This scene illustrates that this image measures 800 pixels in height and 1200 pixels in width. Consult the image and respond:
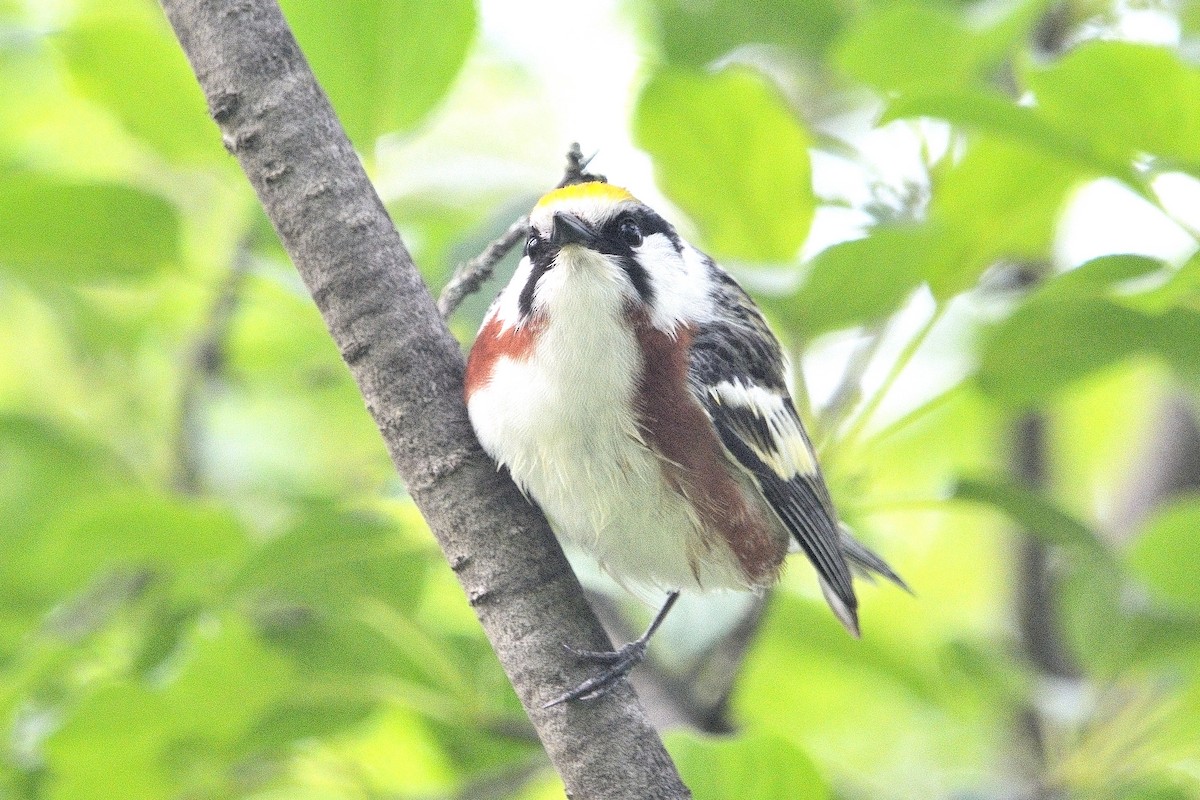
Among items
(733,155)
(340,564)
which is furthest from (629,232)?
(340,564)

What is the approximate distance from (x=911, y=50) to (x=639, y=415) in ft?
2.60

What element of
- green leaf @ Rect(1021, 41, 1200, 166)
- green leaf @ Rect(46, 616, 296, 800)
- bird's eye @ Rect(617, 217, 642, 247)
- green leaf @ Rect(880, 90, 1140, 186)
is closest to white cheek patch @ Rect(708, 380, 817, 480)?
bird's eye @ Rect(617, 217, 642, 247)

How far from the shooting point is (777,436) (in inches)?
87.7

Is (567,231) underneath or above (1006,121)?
above

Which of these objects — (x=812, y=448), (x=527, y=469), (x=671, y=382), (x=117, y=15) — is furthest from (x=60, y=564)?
(x=117, y=15)

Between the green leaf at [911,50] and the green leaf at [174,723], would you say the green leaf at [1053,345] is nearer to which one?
the green leaf at [911,50]

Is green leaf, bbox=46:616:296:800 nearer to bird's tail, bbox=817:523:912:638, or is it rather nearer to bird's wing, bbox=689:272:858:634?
bird's wing, bbox=689:272:858:634

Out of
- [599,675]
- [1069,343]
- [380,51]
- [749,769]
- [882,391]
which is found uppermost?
[380,51]

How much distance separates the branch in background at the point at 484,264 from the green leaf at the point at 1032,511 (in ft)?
2.98

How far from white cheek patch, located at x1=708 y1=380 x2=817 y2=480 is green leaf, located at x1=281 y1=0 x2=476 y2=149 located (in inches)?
28.3

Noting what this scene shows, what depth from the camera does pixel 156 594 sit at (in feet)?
7.86

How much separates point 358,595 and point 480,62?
2.25 meters

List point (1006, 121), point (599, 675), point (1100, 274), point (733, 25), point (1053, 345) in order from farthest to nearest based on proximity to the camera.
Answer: point (733, 25) → point (1053, 345) → point (1100, 274) → point (1006, 121) → point (599, 675)

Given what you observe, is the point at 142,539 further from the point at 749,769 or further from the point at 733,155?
the point at 733,155
